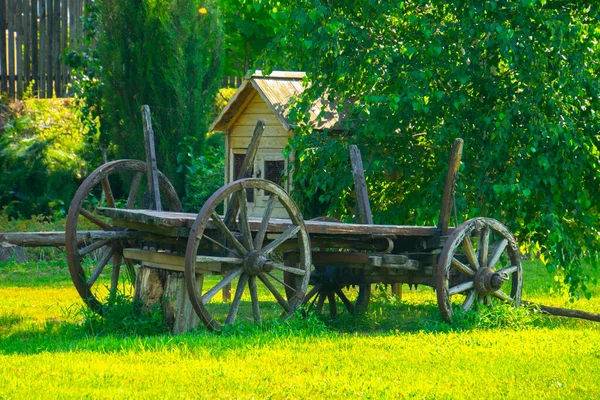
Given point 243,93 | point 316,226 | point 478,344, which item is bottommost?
point 478,344

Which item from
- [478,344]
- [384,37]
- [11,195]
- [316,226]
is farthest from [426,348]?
[11,195]

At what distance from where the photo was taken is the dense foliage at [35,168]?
17266 mm

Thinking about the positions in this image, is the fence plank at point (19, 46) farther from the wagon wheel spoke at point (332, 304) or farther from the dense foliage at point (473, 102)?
the wagon wheel spoke at point (332, 304)

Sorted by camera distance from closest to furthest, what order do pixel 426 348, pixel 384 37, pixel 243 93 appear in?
pixel 426 348
pixel 384 37
pixel 243 93

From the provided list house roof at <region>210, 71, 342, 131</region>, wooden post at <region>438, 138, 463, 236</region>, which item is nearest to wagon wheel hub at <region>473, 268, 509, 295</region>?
wooden post at <region>438, 138, 463, 236</region>

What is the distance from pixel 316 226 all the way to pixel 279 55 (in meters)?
3.47

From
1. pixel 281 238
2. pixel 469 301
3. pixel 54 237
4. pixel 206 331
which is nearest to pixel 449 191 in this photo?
pixel 469 301

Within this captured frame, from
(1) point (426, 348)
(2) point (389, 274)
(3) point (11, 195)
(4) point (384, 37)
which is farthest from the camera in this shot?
(3) point (11, 195)

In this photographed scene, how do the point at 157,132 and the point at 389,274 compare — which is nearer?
the point at 389,274

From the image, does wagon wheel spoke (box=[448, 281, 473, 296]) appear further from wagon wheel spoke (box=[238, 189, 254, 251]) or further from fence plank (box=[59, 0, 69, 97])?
fence plank (box=[59, 0, 69, 97])

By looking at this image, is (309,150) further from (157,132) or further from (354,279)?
(157,132)

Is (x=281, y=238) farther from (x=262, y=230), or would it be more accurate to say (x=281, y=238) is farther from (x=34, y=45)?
(x=34, y=45)

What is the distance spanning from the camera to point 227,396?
5914 millimetres

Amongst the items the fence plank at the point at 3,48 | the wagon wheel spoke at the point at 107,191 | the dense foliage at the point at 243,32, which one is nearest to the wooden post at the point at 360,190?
the wagon wheel spoke at the point at 107,191
